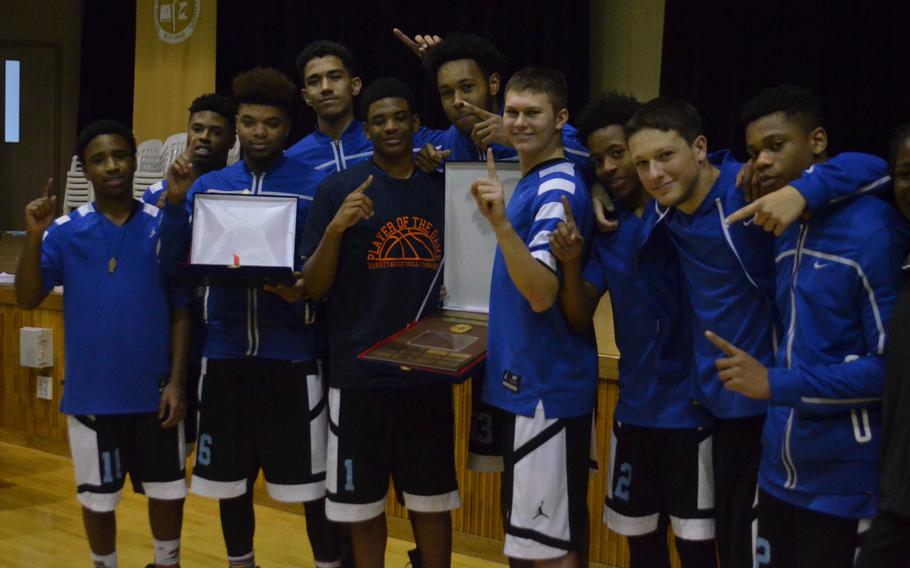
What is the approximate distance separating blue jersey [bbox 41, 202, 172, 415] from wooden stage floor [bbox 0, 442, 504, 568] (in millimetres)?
1011

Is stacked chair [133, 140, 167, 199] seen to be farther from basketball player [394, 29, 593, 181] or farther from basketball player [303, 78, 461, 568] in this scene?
basketball player [303, 78, 461, 568]

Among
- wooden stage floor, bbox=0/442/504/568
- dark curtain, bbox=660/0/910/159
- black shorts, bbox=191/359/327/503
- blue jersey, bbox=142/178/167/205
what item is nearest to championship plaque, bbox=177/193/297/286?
black shorts, bbox=191/359/327/503

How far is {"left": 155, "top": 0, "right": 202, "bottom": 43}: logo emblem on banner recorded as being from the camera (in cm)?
829

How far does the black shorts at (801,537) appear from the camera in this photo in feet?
6.66

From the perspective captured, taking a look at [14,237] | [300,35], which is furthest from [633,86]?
[14,237]

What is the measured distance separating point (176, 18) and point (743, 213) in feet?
23.6

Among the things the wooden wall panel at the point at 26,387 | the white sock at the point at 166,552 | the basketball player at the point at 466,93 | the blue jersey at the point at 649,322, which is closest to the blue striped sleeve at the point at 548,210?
the blue jersey at the point at 649,322

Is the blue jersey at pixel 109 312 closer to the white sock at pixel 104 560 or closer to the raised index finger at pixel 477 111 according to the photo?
the white sock at pixel 104 560

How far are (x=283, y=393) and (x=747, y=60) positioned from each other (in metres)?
3.66

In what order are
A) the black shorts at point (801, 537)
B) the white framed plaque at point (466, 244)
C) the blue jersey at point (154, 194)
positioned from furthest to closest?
the blue jersey at point (154, 194) → the white framed plaque at point (466, 244) → the black shorts at point (801, 537)

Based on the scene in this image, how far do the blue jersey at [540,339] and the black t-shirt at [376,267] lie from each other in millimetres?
348

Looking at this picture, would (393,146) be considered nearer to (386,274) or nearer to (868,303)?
(386,274)

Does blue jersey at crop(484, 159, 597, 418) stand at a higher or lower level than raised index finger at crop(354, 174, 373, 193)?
lower

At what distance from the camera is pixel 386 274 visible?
2.77 meters
